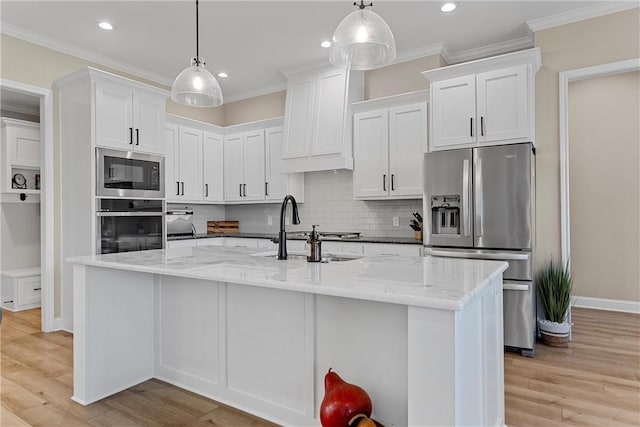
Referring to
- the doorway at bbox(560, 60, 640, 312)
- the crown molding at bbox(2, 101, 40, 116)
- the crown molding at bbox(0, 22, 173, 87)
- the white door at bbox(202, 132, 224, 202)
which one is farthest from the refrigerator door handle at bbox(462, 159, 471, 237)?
the crown molding at bbox(2, 101, 40, 116)

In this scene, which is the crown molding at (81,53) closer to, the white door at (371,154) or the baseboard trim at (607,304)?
the white door at (371,154)

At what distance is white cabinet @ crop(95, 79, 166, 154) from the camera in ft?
12.5

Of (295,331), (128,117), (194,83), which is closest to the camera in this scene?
(295,331)

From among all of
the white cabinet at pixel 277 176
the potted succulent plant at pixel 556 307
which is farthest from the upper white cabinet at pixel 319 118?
the potted succulent plant at pixel 556 307

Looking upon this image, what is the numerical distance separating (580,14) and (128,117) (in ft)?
14.6

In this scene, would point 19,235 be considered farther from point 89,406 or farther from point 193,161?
point 89,406

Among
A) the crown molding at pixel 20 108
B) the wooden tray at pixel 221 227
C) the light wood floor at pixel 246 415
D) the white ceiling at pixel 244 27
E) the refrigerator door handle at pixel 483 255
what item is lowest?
the light wood floor at pixel 246 415

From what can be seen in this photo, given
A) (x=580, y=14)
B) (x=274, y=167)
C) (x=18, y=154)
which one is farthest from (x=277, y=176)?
(x=580, y=14)

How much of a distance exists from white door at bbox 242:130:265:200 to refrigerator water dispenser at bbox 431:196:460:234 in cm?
249

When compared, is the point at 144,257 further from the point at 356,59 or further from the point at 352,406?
the point at 356,59

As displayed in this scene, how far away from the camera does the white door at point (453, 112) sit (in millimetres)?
3574

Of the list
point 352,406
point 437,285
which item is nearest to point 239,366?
point 352,406

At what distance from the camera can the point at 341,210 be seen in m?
4.93

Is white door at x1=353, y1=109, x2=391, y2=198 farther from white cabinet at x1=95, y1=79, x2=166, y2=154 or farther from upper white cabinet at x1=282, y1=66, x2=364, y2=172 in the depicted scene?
white cabinet at x1=95, y1=79, x2=166, y2=154
